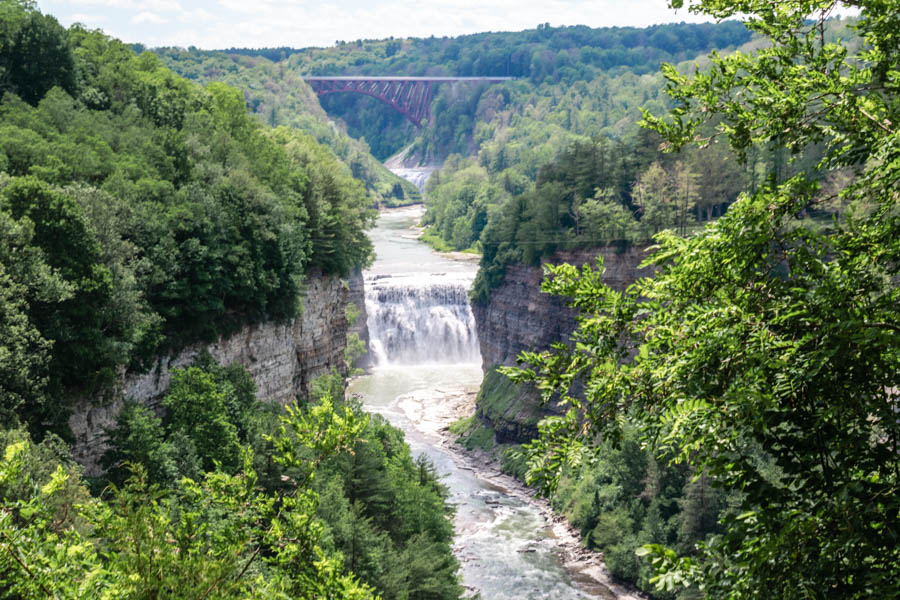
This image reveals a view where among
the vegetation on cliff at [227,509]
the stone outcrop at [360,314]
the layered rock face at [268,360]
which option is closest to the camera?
the vegetation on cliff at [227,509]

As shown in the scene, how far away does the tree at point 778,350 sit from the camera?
8867mm

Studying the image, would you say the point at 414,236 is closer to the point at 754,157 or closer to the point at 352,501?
the point at 754,157

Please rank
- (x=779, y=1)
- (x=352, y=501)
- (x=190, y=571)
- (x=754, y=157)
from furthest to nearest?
(x=754, y=157), (x=352, y=501), (x=190, y=571), (x=779, y=1)

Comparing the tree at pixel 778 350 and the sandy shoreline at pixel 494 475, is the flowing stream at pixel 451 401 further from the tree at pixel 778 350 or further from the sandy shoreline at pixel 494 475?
the tree at pixel 778 350

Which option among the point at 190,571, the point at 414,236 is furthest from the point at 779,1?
the point at 414,236

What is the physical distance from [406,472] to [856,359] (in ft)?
127

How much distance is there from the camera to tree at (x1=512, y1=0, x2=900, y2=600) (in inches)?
349

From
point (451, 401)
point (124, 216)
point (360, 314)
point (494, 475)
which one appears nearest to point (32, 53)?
point (124, 216)

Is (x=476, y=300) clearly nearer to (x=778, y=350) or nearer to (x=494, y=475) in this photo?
(x=494, y=475)

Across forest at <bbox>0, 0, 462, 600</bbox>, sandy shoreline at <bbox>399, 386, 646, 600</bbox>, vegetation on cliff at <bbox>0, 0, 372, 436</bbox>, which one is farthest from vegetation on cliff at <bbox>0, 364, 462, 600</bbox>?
sandy shoreline at <bbox>399, 386, 646, 600</bbox>

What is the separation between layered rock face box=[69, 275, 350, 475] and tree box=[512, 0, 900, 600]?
82.8 feet

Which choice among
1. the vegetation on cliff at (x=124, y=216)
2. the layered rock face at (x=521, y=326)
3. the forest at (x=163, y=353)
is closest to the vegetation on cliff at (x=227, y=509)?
the forest at (x=163, y=353)

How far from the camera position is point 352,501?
38625 mm

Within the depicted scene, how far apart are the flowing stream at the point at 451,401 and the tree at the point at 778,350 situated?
39.8 m
